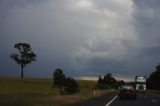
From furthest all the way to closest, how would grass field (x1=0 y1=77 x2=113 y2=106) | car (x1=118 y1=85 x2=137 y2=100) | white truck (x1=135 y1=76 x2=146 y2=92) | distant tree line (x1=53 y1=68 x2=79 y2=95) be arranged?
1. distant tree line (x1=53 y1=68 x2=79 y2=95)
2. white truck (x1=135 y1=76 x2=146 y2=92)
3. car (x1=118 y1=85 x2=137 y2=100)
4. grass field (x1=0 y1=77 x2=113 y2=106)

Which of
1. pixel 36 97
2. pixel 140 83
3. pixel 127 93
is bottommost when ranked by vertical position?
pixel 36 97

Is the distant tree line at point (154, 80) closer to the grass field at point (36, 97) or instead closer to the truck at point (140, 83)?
the grass field at point (36, 97)

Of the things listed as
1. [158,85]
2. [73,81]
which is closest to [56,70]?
[73,81]

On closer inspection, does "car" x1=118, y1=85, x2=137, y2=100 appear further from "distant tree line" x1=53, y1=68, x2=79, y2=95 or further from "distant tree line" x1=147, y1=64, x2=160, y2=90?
"distant tree line" x1=147, y1=64, x2=160, y2=90

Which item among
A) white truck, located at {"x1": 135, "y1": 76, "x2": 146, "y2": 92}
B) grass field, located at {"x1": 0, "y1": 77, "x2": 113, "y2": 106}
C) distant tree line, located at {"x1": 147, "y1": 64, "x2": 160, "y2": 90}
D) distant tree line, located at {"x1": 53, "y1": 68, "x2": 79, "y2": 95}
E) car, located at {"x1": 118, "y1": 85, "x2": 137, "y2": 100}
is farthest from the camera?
distant tree line, located at {"x1": 147, "y1": 64, "x2": 160, "y2": 90}

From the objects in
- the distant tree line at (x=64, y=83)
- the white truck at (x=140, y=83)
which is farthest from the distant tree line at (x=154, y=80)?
the white truck at (x=140, y=83)

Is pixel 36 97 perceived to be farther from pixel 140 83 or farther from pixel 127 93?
pixel 140 83

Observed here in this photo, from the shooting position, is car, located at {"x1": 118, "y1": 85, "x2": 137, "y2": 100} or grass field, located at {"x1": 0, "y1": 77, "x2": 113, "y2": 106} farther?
car, located at {"x1": 118, "y1": 85, "x2": 137, "y2": 100}

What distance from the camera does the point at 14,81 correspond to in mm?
120438

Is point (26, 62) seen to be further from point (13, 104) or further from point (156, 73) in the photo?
point (13, 104)

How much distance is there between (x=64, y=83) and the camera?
102250mm

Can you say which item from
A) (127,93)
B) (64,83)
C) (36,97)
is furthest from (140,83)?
(36,97)

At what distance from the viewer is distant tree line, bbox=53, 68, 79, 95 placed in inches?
3406

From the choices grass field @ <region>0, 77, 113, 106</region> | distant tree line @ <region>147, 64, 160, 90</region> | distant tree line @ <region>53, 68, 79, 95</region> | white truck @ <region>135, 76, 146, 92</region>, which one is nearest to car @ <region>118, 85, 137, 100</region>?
grass field @ <region>0, 77, 113, 106</region>
